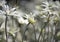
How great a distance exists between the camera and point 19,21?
4.36ft

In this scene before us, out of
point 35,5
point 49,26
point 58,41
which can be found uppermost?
point 35,5

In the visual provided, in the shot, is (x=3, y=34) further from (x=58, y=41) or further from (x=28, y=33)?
(x=58, y=41)

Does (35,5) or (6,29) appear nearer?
(6,29)

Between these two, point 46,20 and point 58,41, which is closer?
point 46,20

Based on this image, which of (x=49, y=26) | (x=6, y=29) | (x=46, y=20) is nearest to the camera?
(x=6, y=29)

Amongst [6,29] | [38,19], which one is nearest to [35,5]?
[38,19]

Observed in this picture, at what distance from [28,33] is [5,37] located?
0.17 metres

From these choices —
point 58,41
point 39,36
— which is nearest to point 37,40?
point 39,36

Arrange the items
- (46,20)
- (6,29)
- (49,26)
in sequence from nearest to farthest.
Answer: (6,29) < (46,20) < (49,26)

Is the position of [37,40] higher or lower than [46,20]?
lower

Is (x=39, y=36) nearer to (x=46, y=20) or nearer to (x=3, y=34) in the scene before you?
(x=46, y=20)

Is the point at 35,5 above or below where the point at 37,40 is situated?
above

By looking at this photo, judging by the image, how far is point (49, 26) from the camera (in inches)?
57.7

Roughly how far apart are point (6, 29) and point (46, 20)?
272 mm
